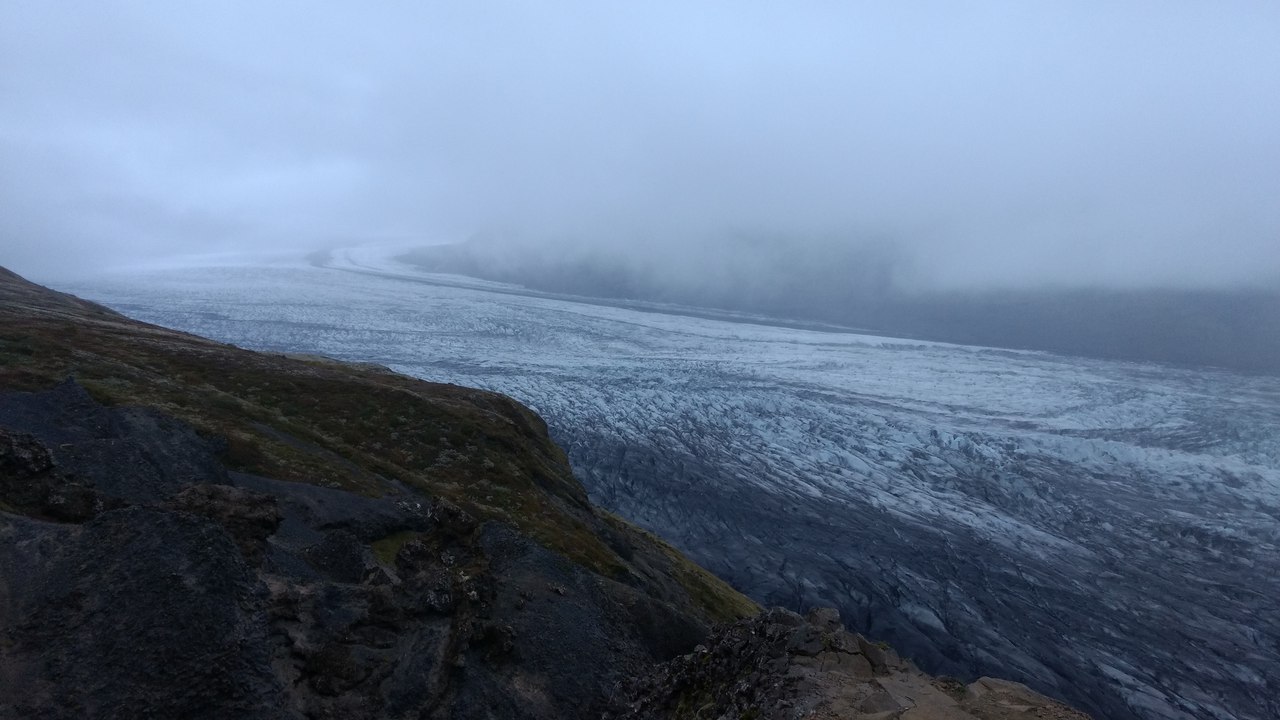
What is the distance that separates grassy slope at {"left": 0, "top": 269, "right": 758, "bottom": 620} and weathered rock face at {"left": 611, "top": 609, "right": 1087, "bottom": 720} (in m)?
8.53

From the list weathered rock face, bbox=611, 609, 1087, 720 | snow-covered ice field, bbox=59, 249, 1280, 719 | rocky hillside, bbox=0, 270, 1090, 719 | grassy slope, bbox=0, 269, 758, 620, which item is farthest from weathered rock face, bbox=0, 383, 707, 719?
snow-covered ice field, bbox=59, 249, 1280, 719

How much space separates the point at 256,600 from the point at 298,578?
239cm

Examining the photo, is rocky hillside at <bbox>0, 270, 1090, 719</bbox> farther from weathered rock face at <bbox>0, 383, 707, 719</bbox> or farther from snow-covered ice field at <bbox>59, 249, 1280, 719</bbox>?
snow-covered ice field at <bbox>59, 249, 1280, 719</bbox>

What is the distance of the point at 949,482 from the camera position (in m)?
52.5

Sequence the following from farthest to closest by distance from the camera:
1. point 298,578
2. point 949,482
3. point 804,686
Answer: point 949,482
point 298,578
point 804,686

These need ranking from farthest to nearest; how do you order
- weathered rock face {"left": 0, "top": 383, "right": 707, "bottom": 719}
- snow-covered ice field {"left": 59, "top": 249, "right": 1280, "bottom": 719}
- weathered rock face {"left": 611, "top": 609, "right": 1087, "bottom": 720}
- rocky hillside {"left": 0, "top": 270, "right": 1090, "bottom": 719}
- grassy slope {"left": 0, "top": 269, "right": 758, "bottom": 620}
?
1. snow-covered ice field {"left": 59, "top": 249, "right": 1280, "bottom": 719}
2. grassy slope {"left": 0, "top": 269, "right": 758, "bottom": 620}
3. weathered rock face {"left": 611, "top": 609, "right": 1087, "bottom": 720}
4. rocky hillside {"left": 0, "top": 270, "right": 1090, "bottom": 719}
5. weathered rock face {"left": 0, "top": 383, "right": 707, "bottom": 719}

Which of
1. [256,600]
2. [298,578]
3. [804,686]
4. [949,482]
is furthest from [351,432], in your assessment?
[949,482]

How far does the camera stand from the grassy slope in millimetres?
25219

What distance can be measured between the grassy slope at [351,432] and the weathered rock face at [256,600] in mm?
2552

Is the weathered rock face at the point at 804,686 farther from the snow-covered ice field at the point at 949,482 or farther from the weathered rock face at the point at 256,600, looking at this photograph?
the snow-covered ice field at the point at 949,482

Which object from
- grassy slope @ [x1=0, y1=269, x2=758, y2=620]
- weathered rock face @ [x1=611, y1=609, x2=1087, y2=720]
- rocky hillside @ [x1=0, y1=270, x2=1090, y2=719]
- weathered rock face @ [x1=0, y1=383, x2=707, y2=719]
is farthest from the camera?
grassy slope @ [x1=0, y1=269, x2=758, y2=620]

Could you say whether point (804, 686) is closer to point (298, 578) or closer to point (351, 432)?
point (298, 578)

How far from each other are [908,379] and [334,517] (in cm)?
8003

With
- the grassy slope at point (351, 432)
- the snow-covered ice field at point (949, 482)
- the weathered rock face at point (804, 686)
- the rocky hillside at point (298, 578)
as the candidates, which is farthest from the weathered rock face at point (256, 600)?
the snow-covered ice field at point (949, 482)
